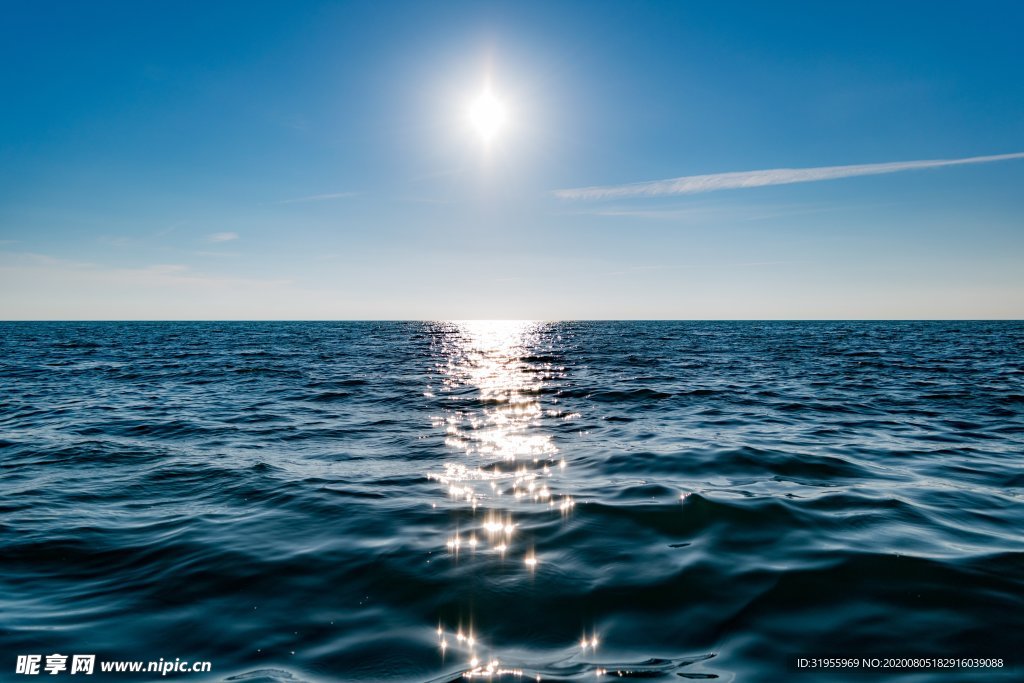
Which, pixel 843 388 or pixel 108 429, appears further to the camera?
pixel 843 388

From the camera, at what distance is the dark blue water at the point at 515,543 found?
3686mm

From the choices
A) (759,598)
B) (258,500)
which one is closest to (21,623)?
(258,500)

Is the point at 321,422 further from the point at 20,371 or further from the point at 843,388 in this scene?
the point at 20,371

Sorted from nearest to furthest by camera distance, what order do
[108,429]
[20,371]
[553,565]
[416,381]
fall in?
1. [553,565]
2. [108,429]
3. [416,381]
4. [20,371]

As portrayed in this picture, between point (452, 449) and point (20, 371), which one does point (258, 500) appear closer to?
point (452, 449)

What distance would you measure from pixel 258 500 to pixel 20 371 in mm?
25897

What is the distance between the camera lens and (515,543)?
5480 millimetres

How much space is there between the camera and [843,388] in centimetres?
1783

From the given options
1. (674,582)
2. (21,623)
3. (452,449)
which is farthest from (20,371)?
(674,582)

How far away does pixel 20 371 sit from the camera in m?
23.9

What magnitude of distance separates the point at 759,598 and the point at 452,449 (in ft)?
22.5

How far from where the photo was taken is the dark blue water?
12.1 ft

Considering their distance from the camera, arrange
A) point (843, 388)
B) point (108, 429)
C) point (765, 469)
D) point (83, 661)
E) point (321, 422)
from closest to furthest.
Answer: point (83, 661), point (765, 469), point (108, 429), point (321, 422), point (843, 388)

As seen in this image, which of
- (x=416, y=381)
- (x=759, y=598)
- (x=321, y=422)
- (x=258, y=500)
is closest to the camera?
(x=759, y=598)
